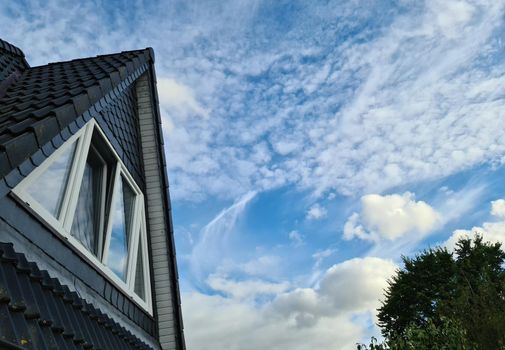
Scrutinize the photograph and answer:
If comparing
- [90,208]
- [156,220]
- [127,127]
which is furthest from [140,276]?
[127,127]

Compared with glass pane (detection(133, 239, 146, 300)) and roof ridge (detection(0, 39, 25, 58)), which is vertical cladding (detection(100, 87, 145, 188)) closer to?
glass pane (detection(133, 239, 146, 300))

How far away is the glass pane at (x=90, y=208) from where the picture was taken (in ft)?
15.2

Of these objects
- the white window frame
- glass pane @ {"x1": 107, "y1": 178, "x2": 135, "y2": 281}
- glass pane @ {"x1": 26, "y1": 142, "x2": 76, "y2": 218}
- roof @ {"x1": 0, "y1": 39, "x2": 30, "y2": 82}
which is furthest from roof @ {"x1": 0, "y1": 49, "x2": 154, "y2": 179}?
glass pane @ {"x1": 107, "y1": 178, "x2": 135, "y2": 281}

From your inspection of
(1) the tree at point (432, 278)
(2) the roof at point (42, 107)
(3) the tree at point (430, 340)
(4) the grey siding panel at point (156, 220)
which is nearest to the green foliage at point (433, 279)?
(1) the tree at point (432, 278)

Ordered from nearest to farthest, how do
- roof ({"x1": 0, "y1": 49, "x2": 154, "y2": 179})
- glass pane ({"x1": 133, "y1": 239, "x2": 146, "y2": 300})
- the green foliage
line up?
roof ({"x1": 0, "y1": 49, "x2": 154, "y2": 179}) < glass pane ({"x1": 133, "y1": 239, "x2": 146, "y2": 300}) < the green foliage

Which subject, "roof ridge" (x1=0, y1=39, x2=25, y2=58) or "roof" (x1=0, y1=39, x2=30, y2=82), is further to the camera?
"roof ridge" (x1=0, y1=39, x2=25, y2=58)

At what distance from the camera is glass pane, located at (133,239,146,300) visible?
6.34m

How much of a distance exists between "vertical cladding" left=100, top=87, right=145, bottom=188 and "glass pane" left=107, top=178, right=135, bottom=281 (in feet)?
1.52

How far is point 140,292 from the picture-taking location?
6.41 m

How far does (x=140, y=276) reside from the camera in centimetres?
657

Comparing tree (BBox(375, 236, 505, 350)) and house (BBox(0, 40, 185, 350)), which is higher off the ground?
tree (BBox(375, 236, 505, 350))

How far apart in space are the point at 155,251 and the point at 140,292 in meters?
1.04

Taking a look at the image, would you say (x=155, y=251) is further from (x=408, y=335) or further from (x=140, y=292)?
(x=408, y=335)

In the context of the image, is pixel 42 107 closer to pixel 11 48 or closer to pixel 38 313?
pixel 38 313
